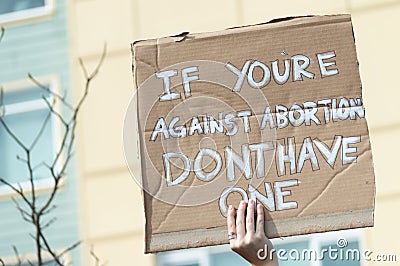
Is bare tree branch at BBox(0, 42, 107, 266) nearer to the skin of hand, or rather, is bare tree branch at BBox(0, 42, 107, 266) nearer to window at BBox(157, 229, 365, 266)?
window at BBox(157, 229, 365, 266)

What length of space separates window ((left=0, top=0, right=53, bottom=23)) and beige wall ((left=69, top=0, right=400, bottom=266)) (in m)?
0.21

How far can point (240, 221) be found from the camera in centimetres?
297

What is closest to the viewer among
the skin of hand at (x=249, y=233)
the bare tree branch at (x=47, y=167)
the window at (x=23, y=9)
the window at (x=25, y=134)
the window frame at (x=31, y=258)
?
the skin of hand at (x=249, y=233)

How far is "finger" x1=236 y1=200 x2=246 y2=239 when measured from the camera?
295 centimetres

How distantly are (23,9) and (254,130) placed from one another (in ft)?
16.9

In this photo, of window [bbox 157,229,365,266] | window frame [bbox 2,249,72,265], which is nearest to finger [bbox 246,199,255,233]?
window [bbox 157,229,365,266]

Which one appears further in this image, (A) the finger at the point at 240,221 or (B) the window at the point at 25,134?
(B) the window at the point at 25,134

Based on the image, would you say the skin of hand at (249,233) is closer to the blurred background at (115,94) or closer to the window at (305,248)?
the window at (305,248)

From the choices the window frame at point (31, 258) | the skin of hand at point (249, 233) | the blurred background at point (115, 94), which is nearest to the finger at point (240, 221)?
the skin of hand at point (249, 233)

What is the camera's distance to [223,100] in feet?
10.1

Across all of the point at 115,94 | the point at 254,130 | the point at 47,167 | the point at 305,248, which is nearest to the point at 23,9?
the point at 115,94

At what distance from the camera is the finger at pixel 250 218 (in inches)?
116

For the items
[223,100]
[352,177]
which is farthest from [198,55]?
[352,177]

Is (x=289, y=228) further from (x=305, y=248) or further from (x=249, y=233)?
(x=305, y=248)
